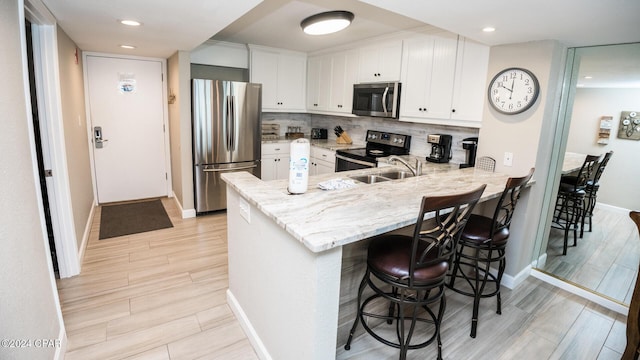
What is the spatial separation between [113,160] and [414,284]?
4.61 meters

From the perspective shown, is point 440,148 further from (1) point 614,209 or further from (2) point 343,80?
(2) point 343,80

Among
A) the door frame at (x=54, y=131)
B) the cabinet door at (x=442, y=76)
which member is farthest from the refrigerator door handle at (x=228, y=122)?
the cabinet door at (x=442, y=76)

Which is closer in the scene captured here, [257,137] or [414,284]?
[414,284]

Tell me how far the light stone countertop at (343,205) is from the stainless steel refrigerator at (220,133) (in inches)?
83.5

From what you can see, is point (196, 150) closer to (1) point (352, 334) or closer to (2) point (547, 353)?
(1) point (352, 334)

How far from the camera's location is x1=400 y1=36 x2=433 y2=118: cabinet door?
343cm

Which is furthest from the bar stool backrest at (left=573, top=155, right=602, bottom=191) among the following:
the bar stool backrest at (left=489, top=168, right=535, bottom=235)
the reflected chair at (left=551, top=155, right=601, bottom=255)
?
the bar stool backrest at (left=489, top=168, right=535, bottom=235)

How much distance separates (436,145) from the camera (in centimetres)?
360

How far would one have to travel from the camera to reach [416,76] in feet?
11.7

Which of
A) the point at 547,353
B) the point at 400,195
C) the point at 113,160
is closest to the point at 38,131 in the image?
the point at 113,160

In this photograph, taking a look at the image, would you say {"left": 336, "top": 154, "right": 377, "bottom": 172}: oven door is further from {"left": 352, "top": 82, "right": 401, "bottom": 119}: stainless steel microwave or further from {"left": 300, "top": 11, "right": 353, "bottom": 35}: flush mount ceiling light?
{"left": 300, "top": 11, "right": 353, "bottom": 35}: flush mount ceiling light

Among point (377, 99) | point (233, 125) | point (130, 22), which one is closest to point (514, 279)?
point (377, 99)

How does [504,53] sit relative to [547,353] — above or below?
above

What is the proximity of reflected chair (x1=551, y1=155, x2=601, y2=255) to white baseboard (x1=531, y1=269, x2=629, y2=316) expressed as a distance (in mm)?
486
